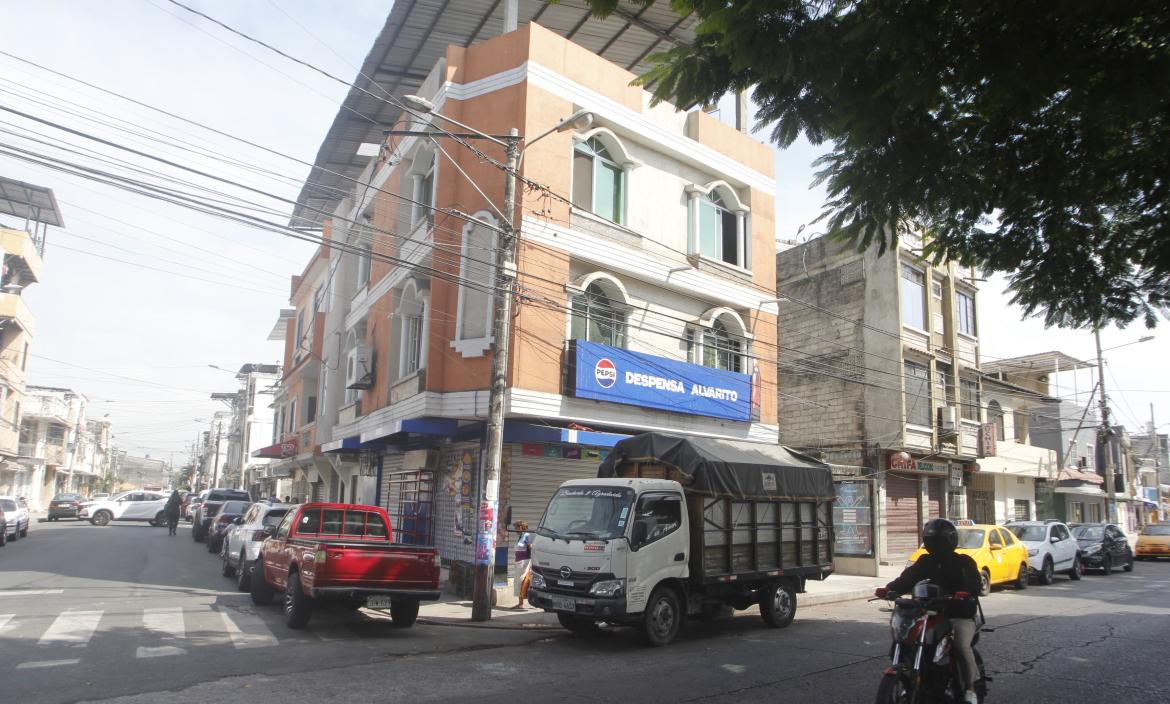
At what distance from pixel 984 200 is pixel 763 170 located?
14.3 meters

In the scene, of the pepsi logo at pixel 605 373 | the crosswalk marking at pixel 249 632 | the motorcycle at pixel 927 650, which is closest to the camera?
A: the motorcycle at pixel 927 650

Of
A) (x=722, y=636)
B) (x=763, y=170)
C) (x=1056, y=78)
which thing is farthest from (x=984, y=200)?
(x=763, y=170)

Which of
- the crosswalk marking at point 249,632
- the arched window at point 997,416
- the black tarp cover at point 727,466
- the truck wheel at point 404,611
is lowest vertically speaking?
the crosswalk marking at point 249,632

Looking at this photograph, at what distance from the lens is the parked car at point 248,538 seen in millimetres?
14984

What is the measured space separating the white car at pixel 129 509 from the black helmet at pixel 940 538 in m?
42.3

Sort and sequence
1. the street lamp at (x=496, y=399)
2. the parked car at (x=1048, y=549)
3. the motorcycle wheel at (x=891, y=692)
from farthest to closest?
the parked car at (x=1048, y=549) < the street lamp at (x=496, y=399) < the motorcycle wheel at (x=891, y=692)

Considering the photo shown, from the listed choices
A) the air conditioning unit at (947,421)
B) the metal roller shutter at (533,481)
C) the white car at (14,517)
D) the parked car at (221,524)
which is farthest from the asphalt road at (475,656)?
the white car at (14,517)

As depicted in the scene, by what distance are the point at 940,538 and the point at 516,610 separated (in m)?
8.91

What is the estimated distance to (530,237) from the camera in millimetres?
15867

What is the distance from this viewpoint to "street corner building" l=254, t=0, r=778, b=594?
15.9 m

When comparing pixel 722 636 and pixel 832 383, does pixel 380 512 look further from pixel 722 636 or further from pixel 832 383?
pixel 832 383

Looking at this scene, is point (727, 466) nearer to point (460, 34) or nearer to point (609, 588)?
point (609, 588)

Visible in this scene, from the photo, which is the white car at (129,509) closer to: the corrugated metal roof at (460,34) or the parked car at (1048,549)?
the corrugated metal roof at (460,34)

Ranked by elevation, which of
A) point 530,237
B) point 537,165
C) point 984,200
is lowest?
point 984,200
